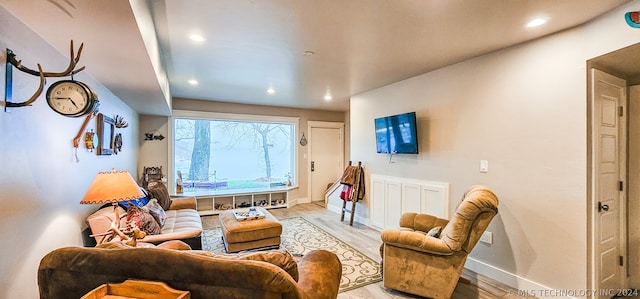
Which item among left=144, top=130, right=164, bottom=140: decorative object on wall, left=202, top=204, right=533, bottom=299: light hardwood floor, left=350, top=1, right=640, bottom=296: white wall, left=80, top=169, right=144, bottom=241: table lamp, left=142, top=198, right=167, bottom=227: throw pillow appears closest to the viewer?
left=80, top=169, right=144, bottom=241: table lamp

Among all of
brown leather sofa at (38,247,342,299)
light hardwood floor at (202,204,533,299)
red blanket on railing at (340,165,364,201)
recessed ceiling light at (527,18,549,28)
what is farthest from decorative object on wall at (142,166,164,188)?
recessed ceiling light at (527,18,549,28)

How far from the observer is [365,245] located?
370cm

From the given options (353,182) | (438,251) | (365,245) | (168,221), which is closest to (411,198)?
(365,245)

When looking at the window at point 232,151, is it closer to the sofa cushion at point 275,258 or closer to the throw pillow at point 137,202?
the throw pillow at point 137,202

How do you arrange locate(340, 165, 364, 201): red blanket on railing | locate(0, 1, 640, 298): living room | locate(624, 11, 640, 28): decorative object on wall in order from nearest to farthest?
locate(0, 1, 640, 298): living room < locate(624, 11, 640, 28): decorative object on wall < locate(340, 165, 364, 201): red blanket on railing

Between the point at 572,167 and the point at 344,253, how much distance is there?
2.43 meters

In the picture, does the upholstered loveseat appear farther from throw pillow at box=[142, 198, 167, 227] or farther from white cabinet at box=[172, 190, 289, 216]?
white cabinet at box=[172, 190, 289, 216]

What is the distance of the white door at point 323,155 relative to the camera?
21.6ft

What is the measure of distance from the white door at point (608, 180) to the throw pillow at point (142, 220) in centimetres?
388

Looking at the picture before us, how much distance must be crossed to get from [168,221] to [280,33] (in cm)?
260

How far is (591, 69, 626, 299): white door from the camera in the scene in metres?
2.16

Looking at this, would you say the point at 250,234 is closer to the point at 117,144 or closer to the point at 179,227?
the point at 179,227

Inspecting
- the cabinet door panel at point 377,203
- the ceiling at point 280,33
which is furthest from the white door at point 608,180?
the cabinet door panel at point 377,203

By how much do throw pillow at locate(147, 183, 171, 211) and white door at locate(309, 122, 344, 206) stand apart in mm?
3282
